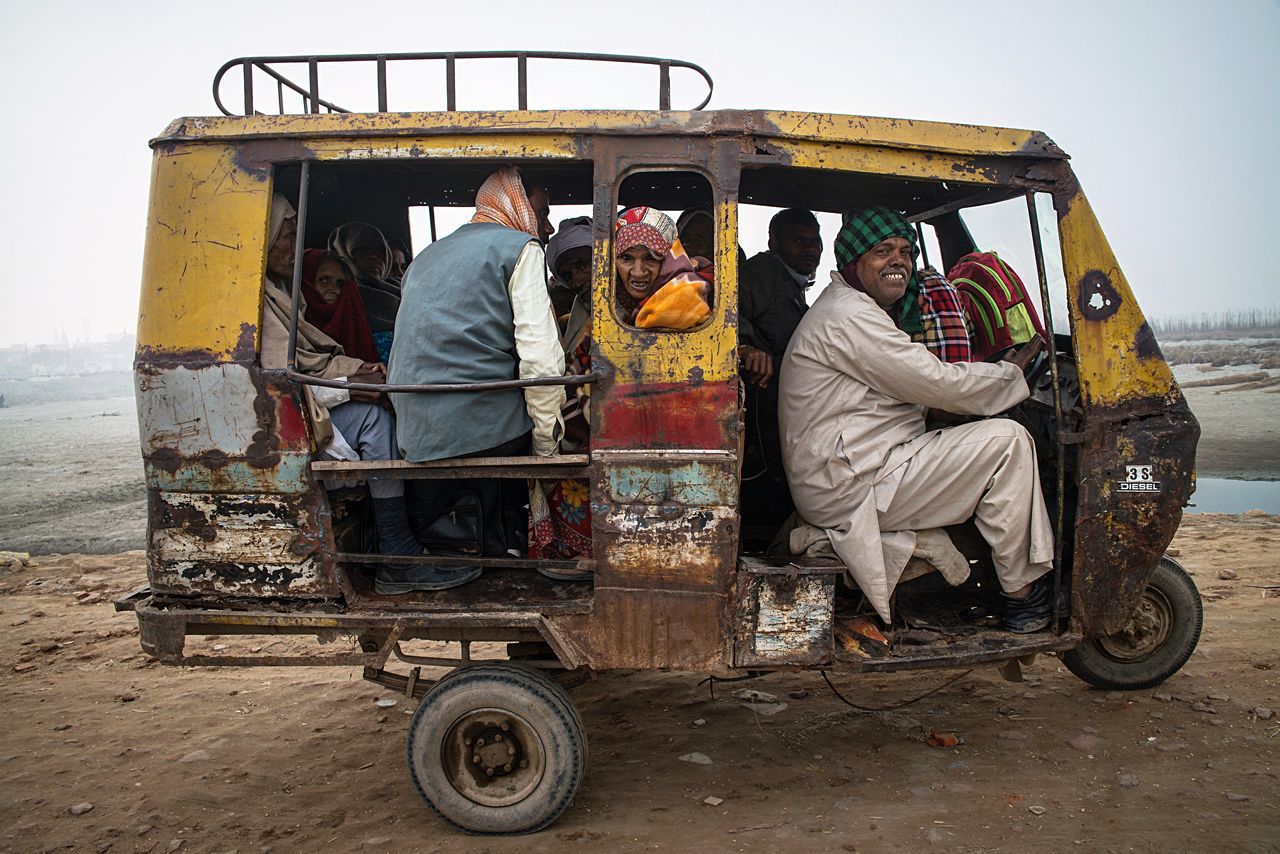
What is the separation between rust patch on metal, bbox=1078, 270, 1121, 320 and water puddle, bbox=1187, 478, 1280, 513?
672 centimetres

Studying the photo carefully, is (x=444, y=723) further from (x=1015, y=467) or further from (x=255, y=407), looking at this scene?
(x=1015, y=467)

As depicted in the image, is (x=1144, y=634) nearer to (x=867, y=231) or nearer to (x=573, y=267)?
(x=867, y=231)

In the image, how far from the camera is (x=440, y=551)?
3.59m

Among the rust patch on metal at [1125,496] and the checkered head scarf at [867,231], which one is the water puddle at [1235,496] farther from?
the checkered head scarf at [867,231]

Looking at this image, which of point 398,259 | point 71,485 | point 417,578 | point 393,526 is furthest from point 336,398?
point 71,485

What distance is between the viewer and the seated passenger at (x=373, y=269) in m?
4.20

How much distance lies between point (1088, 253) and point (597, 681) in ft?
10.5

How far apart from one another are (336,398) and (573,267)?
48.1 inches

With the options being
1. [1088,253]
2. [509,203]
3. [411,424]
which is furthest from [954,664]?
[509,203]

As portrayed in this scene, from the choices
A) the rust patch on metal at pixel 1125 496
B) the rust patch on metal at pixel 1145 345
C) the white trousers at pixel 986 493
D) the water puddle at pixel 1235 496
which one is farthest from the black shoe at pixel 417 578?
the water puddle at pixel 1235 496

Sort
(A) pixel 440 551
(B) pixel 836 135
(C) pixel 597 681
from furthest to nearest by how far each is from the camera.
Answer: (C) pixel 597 681, (A) pixel 440 551, (B) pixel 836 135

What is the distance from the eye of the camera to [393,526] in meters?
3.42

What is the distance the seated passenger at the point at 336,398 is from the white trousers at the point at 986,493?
188cm

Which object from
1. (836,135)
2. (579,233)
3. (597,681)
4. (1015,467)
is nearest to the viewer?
(836,135)
